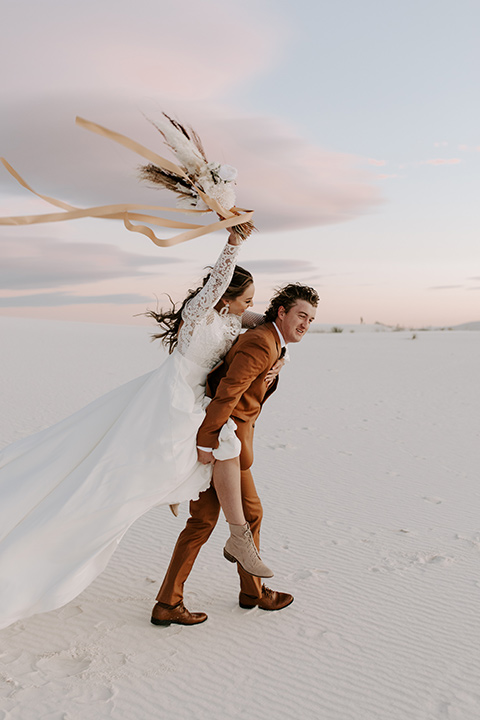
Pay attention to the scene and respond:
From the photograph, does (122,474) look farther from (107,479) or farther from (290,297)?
(290,297)

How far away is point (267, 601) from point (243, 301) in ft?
6.50

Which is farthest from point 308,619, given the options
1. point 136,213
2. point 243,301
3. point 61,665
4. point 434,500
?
point 434,500

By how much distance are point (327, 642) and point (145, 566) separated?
68.9 inches

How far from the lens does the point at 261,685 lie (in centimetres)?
342

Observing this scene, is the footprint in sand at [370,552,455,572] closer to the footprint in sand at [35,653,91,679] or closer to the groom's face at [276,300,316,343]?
the groom's face at [276,300,316,343]

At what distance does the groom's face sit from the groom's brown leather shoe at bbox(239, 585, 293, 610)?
5.60 ft

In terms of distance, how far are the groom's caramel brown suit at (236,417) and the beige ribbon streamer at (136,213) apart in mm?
720

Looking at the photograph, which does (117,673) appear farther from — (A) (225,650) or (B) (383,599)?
(B) (383,599)

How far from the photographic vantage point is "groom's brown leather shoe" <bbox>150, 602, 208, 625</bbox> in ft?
13.1

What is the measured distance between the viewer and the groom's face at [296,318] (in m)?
3.94

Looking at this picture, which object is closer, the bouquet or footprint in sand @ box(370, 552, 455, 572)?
the bouquet

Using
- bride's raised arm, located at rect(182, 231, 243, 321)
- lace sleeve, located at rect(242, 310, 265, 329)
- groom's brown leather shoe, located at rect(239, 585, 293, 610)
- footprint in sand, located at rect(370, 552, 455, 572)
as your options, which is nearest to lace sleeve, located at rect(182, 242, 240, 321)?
bride's raised arm, located at rect(182, 231, 243, 321)

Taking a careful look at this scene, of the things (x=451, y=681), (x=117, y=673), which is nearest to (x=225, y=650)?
(x=117, y=673)

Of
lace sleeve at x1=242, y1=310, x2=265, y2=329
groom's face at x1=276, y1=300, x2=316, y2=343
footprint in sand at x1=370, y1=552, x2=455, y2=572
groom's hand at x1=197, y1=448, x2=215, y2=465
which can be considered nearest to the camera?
groom's hand at x1=197, y1=448, x2=215, y2=465
